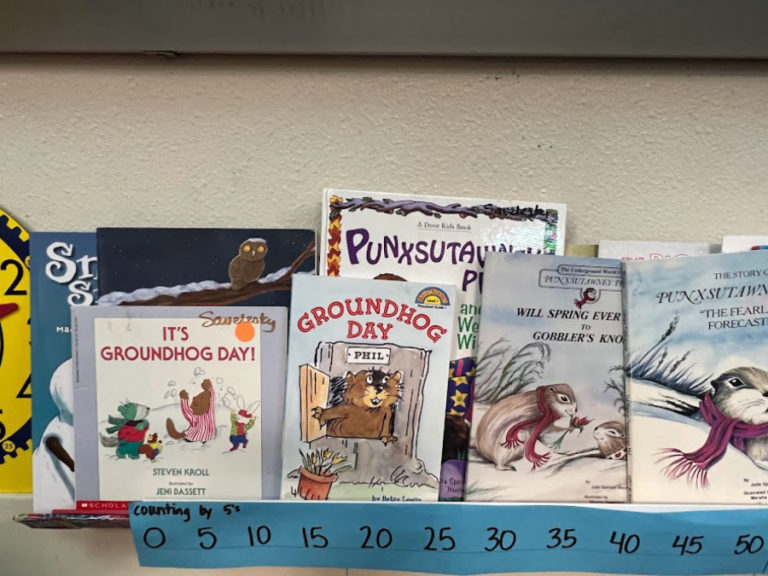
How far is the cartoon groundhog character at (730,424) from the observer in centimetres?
53

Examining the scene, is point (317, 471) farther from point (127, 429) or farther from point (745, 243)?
point (745, 243)

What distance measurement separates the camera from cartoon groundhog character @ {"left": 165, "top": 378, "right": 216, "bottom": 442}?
0.53 metres

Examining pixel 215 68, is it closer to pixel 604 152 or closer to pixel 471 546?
pixel 604 152

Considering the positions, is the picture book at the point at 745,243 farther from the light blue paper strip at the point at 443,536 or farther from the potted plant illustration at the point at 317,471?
the potted plant illustration at the point at 317,471

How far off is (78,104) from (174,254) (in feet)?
0.58

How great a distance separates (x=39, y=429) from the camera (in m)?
0.53

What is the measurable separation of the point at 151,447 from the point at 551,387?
0.39m

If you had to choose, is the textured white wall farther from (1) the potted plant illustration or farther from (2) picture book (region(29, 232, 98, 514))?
(1) the potted plant illustration

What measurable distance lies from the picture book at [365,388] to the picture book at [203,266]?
0.03 meters

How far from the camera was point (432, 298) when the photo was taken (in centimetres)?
52

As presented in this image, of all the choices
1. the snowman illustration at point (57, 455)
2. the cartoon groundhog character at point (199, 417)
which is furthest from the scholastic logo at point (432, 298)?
the snowman illustration at point (57, 455)

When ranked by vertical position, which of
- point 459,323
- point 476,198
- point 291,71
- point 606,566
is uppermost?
point 291,71

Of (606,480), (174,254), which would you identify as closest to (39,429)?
(174,254)

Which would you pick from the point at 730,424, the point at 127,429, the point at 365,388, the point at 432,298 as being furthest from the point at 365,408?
the point at 730,424
